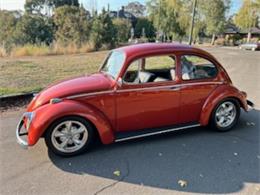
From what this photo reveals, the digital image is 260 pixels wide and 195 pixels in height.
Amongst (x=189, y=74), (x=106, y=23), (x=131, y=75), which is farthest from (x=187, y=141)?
(x=106, y=23)

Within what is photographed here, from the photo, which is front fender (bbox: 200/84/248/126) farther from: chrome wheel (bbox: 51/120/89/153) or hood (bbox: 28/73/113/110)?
chrome wheel (bbox: 51/120/89/153)

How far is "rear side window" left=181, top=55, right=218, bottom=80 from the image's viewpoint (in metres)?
4.66

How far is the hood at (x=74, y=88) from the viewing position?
4.09 m

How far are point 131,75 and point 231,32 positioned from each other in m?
67.6

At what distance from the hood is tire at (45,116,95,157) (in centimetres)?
41

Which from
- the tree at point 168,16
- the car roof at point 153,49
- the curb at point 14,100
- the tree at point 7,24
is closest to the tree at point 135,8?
the tree at point 168,16

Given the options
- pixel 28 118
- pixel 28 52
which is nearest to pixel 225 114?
pixel 28 118

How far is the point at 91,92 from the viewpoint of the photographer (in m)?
4.08

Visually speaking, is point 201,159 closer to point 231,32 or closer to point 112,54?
point 112,54

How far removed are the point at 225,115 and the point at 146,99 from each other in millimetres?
1710

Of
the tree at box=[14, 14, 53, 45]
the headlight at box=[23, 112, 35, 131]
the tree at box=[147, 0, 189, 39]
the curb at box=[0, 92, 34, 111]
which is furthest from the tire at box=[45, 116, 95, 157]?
the tree at box=[147, 0, 189, 39]

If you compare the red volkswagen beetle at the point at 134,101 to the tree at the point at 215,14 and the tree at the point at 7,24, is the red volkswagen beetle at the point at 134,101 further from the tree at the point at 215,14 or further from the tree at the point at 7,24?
the tree at the point at 215,14

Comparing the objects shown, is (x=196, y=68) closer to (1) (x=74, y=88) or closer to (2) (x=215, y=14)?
(1) (x=74, y=88)

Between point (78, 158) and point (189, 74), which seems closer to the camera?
point (78, 158)
